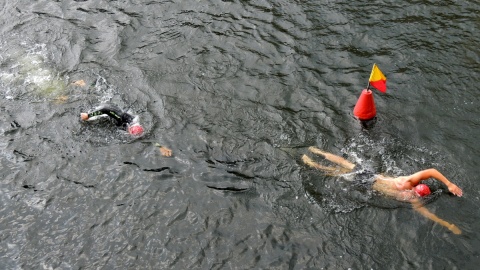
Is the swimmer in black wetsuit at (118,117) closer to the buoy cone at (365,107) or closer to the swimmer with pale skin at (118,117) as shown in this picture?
the swimmer with pale skin at (118,117)

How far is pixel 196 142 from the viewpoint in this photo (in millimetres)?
10859

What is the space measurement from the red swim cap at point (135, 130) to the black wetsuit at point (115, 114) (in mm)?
178


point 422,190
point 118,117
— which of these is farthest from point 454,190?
point 118,117

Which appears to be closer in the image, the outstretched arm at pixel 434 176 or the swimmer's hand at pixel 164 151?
the outstretched arm at pixel 434 176

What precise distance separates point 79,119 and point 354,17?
8.02 meters

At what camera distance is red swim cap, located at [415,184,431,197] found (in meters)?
9.38

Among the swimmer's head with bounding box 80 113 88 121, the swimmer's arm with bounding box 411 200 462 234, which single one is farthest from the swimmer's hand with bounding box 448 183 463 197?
the swimmer's head with bounding box 80 113 88 121

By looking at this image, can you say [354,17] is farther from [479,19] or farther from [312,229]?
[312,229]

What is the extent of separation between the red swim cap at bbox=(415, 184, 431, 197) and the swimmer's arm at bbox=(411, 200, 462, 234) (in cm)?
18

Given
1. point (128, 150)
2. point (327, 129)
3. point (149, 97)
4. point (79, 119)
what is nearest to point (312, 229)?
point (327, 129)

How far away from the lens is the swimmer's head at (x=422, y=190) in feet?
30.8

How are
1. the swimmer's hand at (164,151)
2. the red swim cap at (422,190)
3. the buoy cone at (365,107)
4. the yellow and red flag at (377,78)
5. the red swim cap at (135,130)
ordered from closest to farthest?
the red swim cap at (422,190) < the yellow and red flag at (377,78) < the swimmer's hand at (164,151) < the buoy cone at (365,107) < the red swim cap at (135,130)

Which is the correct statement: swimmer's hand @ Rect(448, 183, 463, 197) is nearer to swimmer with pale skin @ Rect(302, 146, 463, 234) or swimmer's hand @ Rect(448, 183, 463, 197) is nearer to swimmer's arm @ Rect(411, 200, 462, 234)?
swimmer with pale skin @ Rect(302, 146, 463, 234)

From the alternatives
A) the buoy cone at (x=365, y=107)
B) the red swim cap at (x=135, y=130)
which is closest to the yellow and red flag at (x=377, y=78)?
the buoy cone at (x=365, y=107)
